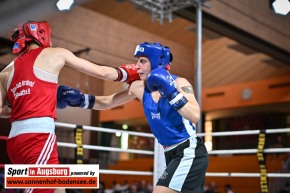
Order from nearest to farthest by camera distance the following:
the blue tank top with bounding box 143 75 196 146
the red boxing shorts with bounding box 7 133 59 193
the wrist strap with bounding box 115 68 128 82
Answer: the red boxing shorts with bounding box 7 133 59 193, the blue tank top with bounding box 143 75 196 146, the wrist strap with bounding box 115 68 128 82

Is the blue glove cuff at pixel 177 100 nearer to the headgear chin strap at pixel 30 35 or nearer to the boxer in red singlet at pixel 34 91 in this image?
the boxer in red singlet at pixel 34 91

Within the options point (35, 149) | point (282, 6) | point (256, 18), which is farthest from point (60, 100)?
point (256, 18)

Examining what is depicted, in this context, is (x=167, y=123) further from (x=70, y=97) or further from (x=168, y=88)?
(x=70, y=97)

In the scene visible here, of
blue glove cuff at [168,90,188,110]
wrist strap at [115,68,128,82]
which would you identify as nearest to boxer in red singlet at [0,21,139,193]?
wrist strap at [115,68,128,82]

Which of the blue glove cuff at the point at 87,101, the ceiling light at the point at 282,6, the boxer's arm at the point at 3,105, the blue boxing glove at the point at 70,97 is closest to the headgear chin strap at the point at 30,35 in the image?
Answer: the boxer's arm at the point at 3,105

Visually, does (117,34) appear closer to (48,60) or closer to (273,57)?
(273,57)

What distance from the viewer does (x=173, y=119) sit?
247cm

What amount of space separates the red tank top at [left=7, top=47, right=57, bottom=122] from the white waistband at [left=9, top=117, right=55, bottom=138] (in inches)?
0.9

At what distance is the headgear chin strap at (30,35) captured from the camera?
8.36ft

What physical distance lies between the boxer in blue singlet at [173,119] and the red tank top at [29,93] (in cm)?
54

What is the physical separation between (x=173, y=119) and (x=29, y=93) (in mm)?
799

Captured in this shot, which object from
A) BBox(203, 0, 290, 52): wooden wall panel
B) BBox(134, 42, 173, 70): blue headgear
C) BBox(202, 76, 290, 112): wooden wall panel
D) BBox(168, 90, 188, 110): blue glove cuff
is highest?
BBox(203, 0, 290, 52): wooden wall panel

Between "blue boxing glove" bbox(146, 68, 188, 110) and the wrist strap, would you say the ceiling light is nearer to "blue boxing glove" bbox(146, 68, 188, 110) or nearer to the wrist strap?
the wrist strap

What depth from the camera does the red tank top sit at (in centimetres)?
244
